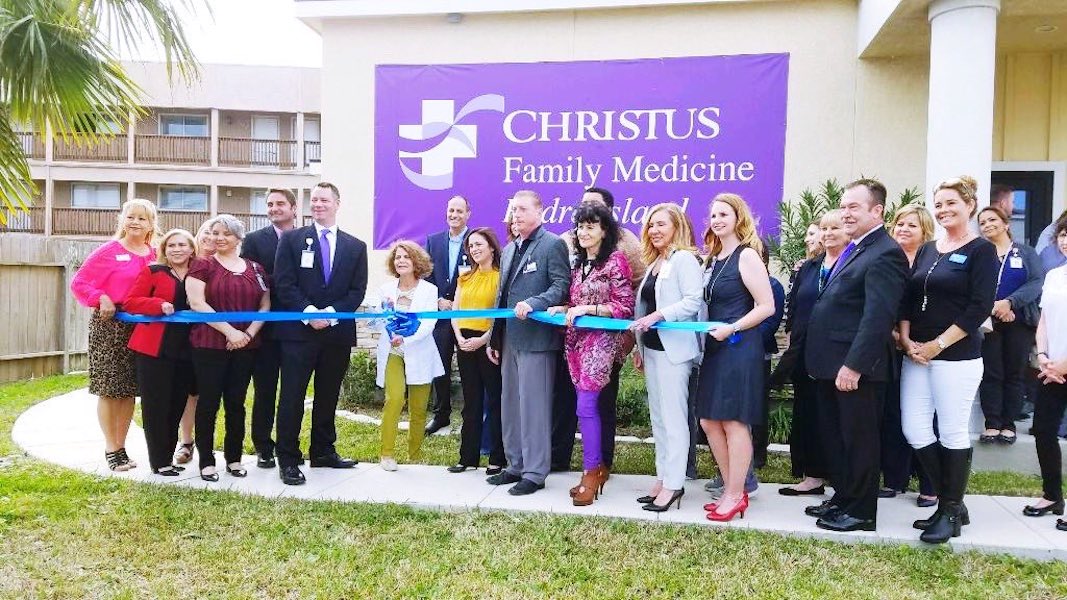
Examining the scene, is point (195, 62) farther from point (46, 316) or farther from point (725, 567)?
point (46, 316)

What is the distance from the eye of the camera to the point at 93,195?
1097 inches

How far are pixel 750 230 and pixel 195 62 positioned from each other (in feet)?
12.6

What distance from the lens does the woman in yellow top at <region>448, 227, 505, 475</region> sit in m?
5.48

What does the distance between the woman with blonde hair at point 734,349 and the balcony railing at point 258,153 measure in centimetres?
2635

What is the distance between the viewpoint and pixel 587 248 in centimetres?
484

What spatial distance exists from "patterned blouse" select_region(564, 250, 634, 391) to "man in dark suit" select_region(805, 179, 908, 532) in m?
1.11

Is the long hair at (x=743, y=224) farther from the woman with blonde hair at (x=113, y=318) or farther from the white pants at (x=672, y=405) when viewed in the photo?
the woman with blonde hair at (x=113, y=318)

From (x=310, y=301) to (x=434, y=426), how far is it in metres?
2.33

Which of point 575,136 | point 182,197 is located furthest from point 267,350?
point 182,197

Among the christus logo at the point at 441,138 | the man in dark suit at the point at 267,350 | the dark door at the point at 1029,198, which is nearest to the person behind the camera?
the man in dark suit at the point at 267,350

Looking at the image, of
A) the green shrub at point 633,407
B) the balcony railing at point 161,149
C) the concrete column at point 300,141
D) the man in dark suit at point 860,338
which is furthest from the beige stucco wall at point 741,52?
the balcony railing at point 161,149

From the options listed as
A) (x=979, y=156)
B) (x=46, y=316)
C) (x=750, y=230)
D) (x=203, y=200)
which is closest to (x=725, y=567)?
(x=750, y=230)

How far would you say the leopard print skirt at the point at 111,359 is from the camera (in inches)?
212

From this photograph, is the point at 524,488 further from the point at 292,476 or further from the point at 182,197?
the point at 182,197
